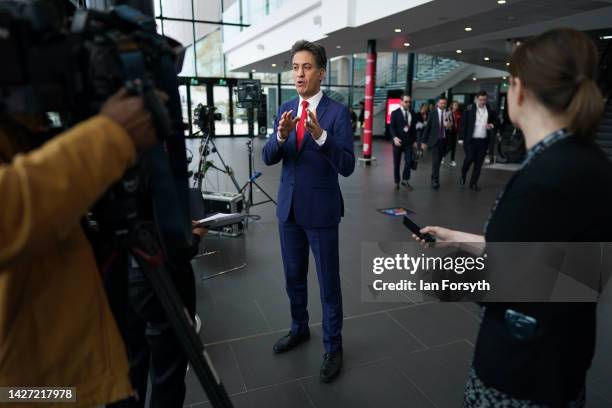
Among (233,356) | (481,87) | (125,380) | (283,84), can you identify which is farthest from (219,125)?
(125,380)

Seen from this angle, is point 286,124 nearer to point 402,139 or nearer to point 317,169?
point 317,169

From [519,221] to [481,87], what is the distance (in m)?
22.2

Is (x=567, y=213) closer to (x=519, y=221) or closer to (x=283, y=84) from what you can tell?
(x=519, y=221)

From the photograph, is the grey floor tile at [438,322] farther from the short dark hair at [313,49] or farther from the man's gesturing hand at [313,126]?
the short dark hair at [313,49]

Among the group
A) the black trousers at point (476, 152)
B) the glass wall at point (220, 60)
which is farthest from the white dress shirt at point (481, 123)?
the glass wall at point (220, 60)

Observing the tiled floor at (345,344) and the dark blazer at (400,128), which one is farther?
the dark blazer at (400,128)

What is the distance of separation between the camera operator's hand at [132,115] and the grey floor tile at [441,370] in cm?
180

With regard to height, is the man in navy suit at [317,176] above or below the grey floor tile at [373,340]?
above

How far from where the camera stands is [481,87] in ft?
67.1

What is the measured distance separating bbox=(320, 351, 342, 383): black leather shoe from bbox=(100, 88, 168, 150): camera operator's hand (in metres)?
1.66

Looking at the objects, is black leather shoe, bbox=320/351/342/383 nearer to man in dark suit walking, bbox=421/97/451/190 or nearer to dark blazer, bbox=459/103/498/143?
man in dark suit walking, bbox=421/97/451/190

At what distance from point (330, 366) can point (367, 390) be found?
0.70 feet

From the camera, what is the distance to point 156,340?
130cm

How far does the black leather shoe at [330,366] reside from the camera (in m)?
2.00
